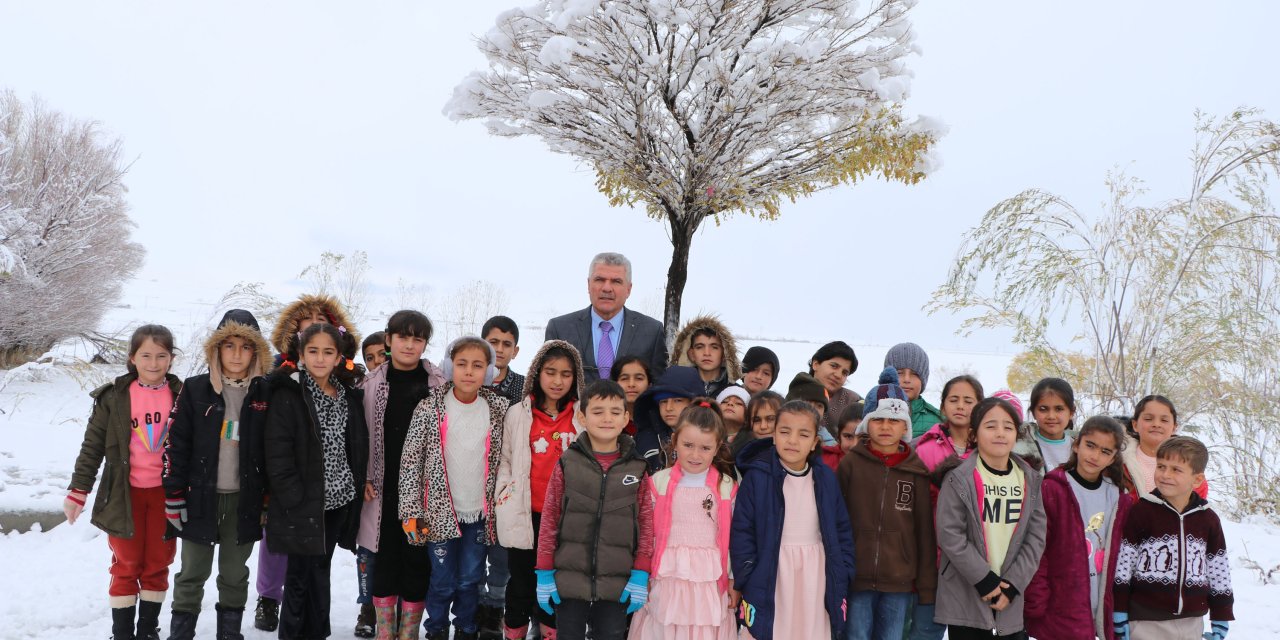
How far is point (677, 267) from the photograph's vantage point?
339 inches

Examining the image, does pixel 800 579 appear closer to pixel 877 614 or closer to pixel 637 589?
pixel 877 614

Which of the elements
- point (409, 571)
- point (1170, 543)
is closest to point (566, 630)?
point (409, 571)

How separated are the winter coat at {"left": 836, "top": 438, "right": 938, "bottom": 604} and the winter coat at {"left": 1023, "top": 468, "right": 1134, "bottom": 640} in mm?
530

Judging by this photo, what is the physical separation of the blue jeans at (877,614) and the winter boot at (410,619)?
7.71 feet

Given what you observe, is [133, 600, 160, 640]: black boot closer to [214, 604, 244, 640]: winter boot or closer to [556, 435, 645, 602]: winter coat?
[214, 604, 244, 640]: winter boot

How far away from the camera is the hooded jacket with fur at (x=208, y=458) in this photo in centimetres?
386

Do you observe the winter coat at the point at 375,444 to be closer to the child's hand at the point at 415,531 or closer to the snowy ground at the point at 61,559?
the child's hand at the point at 415,531

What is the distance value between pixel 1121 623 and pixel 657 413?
8.74 ft

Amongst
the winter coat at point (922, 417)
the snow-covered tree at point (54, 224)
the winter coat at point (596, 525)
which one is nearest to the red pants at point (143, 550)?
the winter coat at point (596, 525)

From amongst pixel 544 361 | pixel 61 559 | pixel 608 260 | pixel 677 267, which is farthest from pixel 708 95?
pixel 61 559

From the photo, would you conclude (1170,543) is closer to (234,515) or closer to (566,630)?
(566,630)

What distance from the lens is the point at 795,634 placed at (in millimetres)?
3598

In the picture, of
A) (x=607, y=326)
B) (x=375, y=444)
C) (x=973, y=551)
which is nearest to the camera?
(x=973, y=551)

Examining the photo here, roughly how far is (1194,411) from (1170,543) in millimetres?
7220
